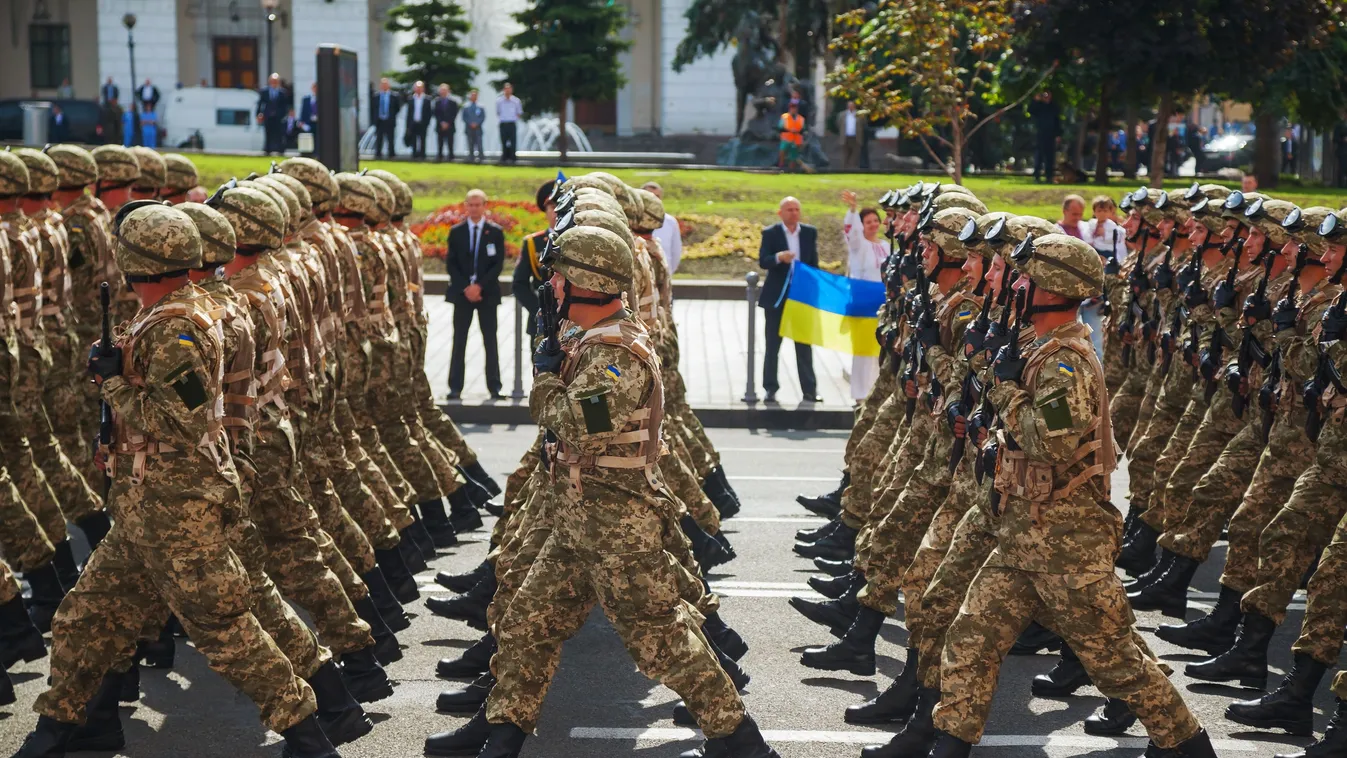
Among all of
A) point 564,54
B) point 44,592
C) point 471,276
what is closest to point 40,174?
point 44,592

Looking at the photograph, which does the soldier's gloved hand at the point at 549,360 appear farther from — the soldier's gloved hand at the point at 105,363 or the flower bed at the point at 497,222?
the flower bed at the point at 497,222

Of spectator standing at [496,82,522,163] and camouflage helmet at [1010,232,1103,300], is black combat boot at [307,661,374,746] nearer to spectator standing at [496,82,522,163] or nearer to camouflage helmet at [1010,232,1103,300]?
camouflage helmet at [1010,232,1103,300]

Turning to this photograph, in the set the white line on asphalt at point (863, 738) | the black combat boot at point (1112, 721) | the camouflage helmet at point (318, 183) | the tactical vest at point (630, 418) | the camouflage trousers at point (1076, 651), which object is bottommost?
the white line on asphalt at point (863, 738)

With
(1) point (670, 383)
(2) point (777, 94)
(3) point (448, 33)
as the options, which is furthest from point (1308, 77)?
(1) point (670, 383)

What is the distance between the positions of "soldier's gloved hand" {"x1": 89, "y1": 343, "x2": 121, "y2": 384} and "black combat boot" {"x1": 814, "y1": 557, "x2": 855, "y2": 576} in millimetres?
4810

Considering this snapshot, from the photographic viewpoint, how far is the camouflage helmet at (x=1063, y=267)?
21.5 feet

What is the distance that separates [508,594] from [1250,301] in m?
4.36

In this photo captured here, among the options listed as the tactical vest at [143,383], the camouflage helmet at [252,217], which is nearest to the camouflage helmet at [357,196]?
the camouflage helmet at [252,217]

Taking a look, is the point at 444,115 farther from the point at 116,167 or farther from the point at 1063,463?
the point at 1063,463

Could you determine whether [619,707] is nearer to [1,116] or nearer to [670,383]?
[670,383]

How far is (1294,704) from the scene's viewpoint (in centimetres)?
759

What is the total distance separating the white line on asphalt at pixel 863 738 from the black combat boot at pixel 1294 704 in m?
0.19

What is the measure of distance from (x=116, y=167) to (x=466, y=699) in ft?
16.8

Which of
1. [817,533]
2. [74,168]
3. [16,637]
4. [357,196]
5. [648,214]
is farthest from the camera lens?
[817,533]
